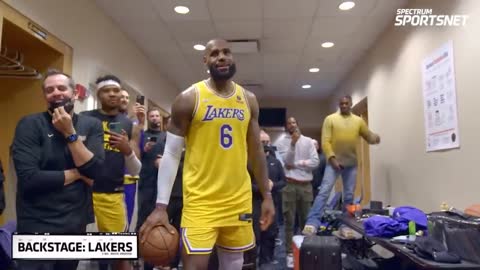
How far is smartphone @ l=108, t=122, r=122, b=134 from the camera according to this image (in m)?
2.60

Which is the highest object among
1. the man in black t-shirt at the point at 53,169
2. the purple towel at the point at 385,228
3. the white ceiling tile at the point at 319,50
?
the white ceiling tile at the point at 319,50

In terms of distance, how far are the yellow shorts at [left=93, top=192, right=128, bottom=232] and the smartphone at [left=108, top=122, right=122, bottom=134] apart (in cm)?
41

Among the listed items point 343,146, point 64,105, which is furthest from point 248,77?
point 64,105

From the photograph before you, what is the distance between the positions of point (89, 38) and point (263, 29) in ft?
7.15

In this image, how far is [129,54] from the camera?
5.59m

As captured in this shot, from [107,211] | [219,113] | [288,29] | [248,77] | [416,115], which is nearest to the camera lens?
[219,113]

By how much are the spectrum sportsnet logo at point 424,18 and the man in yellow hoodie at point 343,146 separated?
1.08 metres

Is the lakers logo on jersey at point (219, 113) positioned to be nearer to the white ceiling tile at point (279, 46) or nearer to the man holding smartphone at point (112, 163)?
the man holding smartphone at point (112, 163)

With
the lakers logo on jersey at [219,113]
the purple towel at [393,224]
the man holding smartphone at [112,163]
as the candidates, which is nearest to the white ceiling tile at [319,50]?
the purple towel at [393,224]

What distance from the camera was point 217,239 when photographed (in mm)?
1854

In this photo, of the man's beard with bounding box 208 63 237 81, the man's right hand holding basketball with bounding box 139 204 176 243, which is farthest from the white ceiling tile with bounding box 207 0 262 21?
the man's right hand holding basketball with bounding box 139 204 176 243

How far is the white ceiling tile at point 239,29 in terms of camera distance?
5.02 metres

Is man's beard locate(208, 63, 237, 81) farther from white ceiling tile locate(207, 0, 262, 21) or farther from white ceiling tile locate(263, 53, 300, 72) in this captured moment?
white ceiling tile locate(263, 53, 300, 72)

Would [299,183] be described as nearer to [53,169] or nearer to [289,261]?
[289,261]
